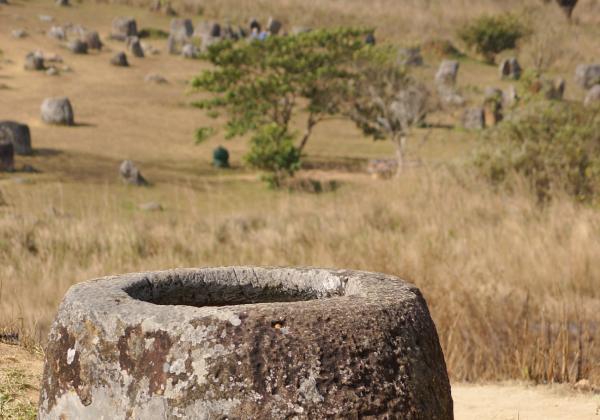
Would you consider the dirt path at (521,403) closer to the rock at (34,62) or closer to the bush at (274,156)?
the bush at (274,156)

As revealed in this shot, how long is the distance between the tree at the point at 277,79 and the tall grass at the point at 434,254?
30.2 ft

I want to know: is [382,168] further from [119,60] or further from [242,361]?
[242,361]

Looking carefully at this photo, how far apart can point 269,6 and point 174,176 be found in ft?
94.3

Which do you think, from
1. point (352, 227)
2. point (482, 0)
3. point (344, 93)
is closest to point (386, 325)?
point (352, 227)

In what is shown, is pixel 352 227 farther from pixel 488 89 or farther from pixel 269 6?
pixel 269 6

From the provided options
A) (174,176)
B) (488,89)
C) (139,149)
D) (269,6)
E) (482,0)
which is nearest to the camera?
(174,176)

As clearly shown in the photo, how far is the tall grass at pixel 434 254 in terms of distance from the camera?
577 cm

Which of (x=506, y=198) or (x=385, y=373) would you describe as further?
(x=506, y=198)

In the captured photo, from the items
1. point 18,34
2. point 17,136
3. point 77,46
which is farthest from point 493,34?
point 17,136

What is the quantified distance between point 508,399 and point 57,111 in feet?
58.8

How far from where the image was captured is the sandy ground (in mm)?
4176

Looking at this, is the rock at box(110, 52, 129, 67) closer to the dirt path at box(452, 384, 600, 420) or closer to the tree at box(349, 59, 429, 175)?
the tree at box(349, 59, 429, 175)

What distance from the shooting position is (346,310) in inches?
99.0

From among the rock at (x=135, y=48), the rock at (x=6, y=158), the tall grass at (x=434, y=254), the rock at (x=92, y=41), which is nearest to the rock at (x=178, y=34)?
the rock at (x=135, y=48)
